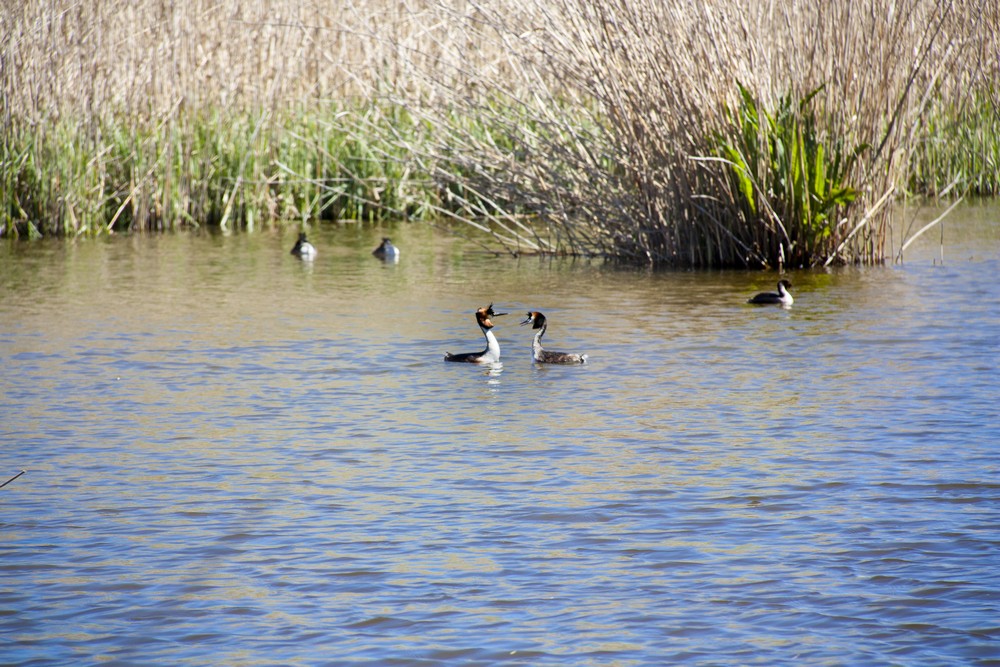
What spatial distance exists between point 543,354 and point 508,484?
10.7 feet

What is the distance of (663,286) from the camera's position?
1288cm

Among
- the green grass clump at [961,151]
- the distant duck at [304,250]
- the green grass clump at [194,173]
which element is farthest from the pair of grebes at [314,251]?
the green grass clump at [961,151]

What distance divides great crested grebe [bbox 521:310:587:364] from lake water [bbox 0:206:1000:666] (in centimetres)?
14

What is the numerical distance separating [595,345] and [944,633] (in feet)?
18.8

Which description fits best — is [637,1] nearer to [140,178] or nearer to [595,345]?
[595,345]

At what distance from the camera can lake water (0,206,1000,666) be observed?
481cm

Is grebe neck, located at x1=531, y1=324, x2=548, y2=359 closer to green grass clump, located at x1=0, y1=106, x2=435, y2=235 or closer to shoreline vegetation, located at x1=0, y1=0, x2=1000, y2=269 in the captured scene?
shoreline vegetation, located at x1=0, y1=0, x2=1000, y2=269

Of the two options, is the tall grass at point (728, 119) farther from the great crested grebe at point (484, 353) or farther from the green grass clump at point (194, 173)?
the green grass clump at point (194, 173)

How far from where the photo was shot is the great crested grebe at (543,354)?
951 cm

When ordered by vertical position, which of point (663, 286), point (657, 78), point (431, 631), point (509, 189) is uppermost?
point (657, 78)

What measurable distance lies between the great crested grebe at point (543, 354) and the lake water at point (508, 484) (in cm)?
14

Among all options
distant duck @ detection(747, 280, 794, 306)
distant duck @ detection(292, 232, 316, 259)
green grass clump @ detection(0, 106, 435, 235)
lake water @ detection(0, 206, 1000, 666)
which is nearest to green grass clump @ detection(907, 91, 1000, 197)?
green grass clump @ detection(0, 106, 435, 235)

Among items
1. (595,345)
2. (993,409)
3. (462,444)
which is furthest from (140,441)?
(993,409)

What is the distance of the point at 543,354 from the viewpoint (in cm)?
971
